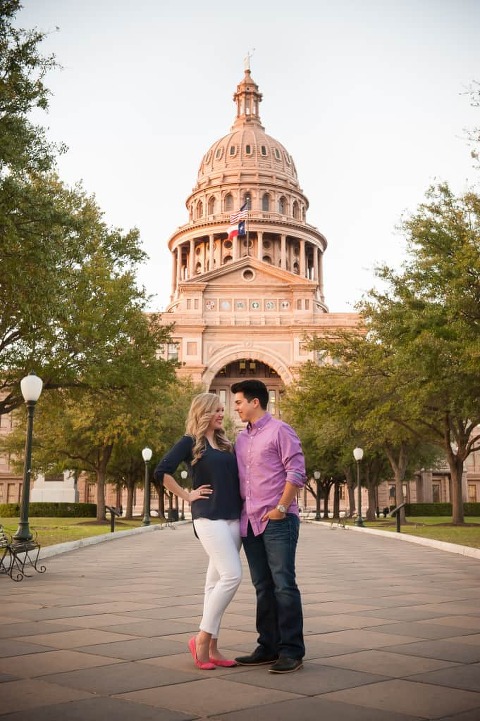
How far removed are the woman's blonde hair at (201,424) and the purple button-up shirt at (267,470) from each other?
0.74 ft

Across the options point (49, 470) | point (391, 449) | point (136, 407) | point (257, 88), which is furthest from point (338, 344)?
point (257, 88)

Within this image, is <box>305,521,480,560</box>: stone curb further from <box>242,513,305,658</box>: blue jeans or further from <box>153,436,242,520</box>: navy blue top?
<box>153,436,242,520</box>: navy blue top

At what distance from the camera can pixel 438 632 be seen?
6719mm

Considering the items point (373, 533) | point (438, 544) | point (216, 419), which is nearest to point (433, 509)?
point (373, 533)

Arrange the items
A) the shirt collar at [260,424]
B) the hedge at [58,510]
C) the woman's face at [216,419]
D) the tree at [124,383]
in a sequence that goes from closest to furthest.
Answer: the woman's face at [216,419], the shirt collar at [260,424], the tree at [124,383], the hedge at [58,510]

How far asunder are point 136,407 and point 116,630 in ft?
67.9

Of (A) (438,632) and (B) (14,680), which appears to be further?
(A) (438,632)

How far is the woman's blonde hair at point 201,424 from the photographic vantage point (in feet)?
18.8

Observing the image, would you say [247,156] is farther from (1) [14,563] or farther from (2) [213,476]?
(2) [213,476]

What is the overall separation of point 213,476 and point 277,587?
93cm

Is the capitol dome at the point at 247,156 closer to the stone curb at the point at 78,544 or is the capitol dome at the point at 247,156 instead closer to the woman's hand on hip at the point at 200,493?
the stone curb at the point at 78,544

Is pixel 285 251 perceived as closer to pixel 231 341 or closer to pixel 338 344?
pixel 231 341

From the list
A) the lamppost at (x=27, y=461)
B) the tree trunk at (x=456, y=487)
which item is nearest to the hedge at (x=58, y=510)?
the tree trunk at (x=456, y=487)

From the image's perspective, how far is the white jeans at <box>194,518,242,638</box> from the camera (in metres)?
5.45
